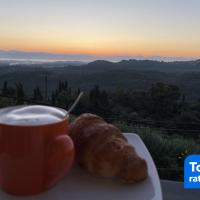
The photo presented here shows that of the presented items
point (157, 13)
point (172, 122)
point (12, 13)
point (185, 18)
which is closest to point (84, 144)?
point (12, 13)

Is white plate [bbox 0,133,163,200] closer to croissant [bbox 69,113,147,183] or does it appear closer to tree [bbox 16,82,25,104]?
croissant [bbox 69,113,147,183]

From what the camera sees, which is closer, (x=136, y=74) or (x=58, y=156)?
(x=58, y=156)

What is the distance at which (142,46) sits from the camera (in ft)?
11.2

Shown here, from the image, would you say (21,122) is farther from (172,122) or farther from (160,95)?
(160,95)

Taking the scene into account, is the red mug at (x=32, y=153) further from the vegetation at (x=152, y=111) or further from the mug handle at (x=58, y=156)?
the vegetation at (x=152, y=111)

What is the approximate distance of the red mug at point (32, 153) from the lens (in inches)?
15.1

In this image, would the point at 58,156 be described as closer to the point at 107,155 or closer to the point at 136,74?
the point at 107,155

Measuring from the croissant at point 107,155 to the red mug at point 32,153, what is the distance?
6 cm

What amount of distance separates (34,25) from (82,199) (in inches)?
74.6

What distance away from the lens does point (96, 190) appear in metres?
0.43

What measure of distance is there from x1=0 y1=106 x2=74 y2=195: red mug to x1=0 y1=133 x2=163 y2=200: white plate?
0.08ft

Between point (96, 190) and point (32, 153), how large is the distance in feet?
0.37

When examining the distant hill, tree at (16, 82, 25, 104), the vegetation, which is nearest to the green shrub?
the vegetation

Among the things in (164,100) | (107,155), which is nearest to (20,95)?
(107,155)
